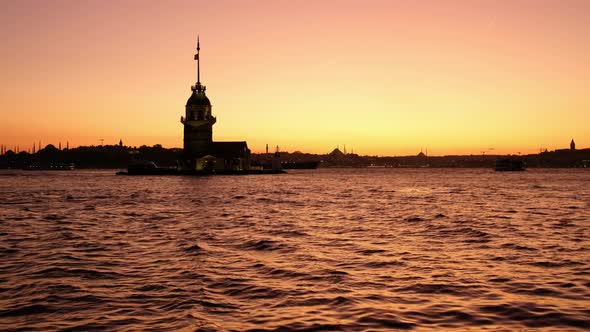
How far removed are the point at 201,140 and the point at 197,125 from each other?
12.8ft

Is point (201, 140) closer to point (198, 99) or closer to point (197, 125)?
point (197, 125)

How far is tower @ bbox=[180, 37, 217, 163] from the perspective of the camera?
14162cm

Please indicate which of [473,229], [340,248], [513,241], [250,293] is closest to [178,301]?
[250,293]

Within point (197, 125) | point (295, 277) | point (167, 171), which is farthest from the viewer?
point (167, 171)

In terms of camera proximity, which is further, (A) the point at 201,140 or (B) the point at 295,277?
(A) the point at 201,140

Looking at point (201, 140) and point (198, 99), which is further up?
point (198, 99)

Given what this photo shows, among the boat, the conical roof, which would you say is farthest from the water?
the conical roof

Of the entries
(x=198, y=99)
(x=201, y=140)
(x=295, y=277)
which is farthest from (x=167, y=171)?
(x=295, y=277)

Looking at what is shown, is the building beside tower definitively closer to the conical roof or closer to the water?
the conical roof

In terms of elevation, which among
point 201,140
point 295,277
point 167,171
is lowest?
point 295,277

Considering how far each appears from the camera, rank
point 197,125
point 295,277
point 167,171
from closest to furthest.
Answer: point 295,277 → point 197,125 → point 167,171

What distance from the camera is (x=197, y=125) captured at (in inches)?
5566

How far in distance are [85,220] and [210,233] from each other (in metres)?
11.5

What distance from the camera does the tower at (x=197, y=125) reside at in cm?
14162
